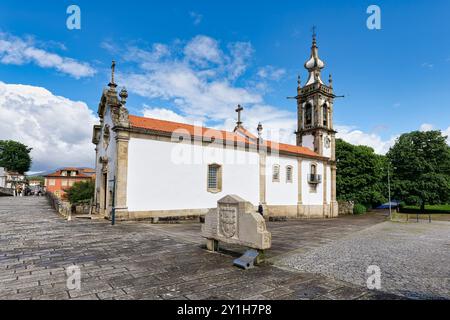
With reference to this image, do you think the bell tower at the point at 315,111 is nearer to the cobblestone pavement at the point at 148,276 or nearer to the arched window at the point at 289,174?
the arched window at the point at 289,174

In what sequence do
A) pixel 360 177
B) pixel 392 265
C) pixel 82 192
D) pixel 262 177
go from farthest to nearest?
pixel 360 177 → pixel 82 192 → pixel 262 177 → pixel 392 265

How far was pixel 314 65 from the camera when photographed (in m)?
32.7

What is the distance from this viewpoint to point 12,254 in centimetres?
707

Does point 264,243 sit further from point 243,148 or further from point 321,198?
point 321,198

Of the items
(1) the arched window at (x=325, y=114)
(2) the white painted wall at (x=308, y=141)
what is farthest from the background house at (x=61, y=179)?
(1) the arched window at (x=325, y=114)

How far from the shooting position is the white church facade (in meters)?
16.5

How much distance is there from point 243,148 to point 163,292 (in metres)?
18.7

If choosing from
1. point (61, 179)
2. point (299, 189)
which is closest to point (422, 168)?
point (299, 189)

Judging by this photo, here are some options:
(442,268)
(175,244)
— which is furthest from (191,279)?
(442,268)

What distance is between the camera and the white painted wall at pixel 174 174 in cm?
1661

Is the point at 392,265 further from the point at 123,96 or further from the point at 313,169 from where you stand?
the point at 313,169

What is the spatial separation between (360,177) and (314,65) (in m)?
16.6

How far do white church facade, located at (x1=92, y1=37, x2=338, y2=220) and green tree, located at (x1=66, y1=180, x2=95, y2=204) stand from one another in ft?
13.5

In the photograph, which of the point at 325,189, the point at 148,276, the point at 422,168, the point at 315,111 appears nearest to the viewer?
the point at 148,276
